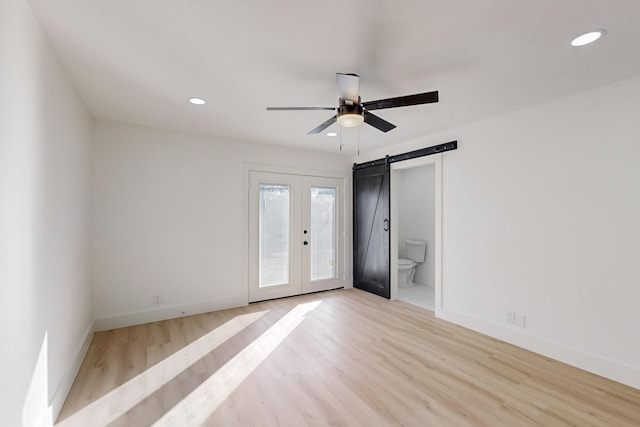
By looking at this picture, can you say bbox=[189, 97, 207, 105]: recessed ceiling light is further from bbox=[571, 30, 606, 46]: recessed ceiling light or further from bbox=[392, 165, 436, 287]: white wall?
bbox=[392, 165, 436, 287]: white wall

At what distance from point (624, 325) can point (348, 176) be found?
3891 millimetres

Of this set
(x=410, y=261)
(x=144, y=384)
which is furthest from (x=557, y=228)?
(x=144, y=384)

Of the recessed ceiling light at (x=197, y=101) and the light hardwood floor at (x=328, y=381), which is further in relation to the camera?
the recessed ceiling light at (x=197, y=101)

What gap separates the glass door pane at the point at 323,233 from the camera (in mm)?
4918

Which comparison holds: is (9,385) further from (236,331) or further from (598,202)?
(598,202)

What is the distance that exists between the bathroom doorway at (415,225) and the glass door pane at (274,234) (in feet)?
5.61

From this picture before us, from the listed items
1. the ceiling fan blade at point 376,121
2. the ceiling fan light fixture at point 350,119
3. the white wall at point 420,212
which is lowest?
the white wall at point 420,212

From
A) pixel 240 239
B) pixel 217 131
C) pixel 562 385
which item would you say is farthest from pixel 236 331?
pixel 562 385

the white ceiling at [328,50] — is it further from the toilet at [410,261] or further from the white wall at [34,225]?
the toilet at [410,261]

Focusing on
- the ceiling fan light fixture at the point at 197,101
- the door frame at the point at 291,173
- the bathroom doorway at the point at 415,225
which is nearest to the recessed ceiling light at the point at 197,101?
the ceiling fan light fixture at the point at 197,101

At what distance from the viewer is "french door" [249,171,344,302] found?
4363 millimetres

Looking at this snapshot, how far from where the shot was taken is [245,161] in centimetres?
425

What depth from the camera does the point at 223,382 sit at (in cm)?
232

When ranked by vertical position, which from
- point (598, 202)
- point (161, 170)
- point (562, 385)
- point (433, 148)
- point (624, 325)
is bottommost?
point (562, 385)
